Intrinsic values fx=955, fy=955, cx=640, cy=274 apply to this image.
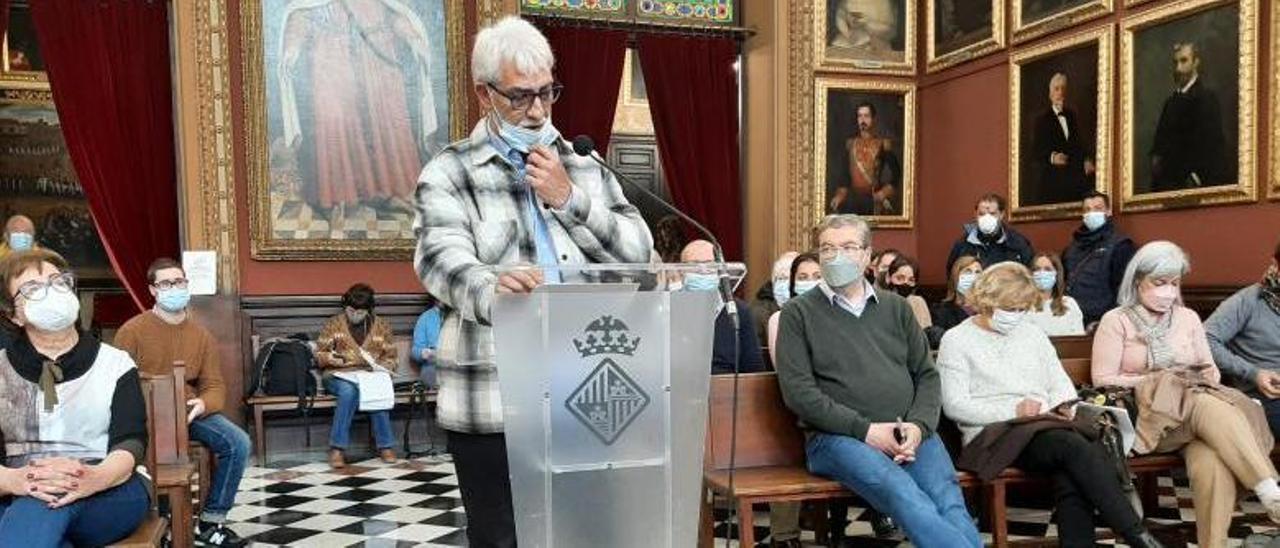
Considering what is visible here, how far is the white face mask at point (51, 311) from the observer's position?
288 cm

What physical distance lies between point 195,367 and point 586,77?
14.9 ft

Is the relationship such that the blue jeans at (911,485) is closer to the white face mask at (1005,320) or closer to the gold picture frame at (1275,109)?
the white face mask at (1005,320)

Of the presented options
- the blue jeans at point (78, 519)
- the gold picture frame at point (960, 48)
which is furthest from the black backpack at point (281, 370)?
the gold picture frame at point (960, 48)

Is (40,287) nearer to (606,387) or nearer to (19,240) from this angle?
(606,387)

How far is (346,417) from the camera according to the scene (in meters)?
6.85

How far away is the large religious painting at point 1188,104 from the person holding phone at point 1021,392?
10.1 feet

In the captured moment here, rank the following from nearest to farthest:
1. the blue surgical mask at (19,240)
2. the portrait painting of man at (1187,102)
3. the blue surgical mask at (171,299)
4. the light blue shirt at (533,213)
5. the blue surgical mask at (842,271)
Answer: the light blue shirt at (533,213)
the blue surgical mask at (842,271)
the blue surgical mask at (171,299)
the portrait painting of man at (1187,102)
the blue surgical mask at (19,240)

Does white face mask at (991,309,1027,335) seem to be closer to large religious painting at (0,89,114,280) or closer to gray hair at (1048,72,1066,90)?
gray hair at (1048,72,1066,90)

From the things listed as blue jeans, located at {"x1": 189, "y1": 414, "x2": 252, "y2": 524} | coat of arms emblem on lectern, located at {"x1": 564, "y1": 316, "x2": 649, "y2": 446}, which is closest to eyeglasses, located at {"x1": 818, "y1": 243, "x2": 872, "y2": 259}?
coat of arms emblem on lectern, located at {"x1": 564, "y1": 316, "x2": 649, "y2": 446}

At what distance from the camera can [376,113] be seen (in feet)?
25.3

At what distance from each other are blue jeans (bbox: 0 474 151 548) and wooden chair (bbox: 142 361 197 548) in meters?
Result: 0.68

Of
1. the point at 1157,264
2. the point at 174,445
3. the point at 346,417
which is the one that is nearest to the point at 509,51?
the point at 174,445

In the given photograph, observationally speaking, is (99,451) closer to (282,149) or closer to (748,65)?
(282,149)

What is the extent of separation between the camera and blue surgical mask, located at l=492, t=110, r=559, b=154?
1696mm
